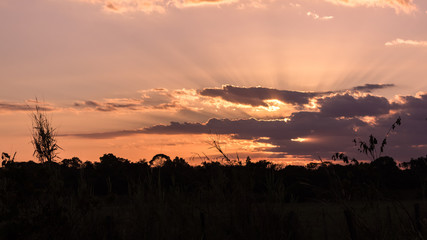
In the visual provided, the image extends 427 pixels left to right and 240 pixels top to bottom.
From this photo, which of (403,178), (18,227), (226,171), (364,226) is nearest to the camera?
(364,226)

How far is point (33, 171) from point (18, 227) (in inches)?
46.3

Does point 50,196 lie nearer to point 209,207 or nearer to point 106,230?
point 106,230

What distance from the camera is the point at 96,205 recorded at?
Answer: 35.1 feet

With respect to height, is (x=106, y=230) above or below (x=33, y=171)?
below

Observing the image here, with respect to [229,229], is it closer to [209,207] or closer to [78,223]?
[209,207]

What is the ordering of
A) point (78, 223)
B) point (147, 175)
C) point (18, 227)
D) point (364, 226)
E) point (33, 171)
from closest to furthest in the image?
point (364, 226) → point (18, 227) → point (33, 171) → point (78, 223) → point (147, 175)

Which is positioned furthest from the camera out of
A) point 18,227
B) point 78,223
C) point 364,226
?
point 78,223

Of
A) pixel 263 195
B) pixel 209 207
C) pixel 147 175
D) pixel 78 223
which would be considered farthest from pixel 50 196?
pixel 263 195

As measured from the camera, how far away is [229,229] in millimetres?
9883

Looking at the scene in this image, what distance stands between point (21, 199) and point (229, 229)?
4257mm

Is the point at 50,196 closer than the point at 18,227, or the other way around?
the point at 18,227

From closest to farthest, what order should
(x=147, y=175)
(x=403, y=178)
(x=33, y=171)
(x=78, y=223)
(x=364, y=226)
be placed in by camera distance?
1. (x=364, y=226)
2. (x=33, y=171)
3. (x=78, y=223)
4. (x=147, y=175)
5. (x=403, y=178)

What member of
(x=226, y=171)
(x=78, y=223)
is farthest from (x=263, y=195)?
(x=78, y=223)

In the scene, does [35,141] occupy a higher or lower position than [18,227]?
higher
